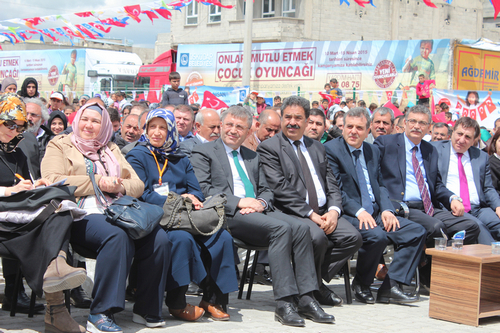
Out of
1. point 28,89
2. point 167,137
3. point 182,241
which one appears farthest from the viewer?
point 28,89

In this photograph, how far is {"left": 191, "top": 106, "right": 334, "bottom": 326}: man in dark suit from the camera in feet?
15.1

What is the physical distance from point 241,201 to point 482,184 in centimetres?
325

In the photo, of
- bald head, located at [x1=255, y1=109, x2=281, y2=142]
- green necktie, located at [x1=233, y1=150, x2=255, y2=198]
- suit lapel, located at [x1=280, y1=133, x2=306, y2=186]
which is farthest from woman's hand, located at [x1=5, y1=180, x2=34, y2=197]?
bald head, located at [x1=255, y1=109, x2=281, y2=142]

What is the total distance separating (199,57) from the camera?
Answer: 23.4 m

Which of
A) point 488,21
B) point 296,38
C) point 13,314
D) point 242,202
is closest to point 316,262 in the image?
point 242,202

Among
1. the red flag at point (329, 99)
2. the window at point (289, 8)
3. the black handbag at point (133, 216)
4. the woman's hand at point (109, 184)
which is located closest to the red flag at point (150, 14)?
the red flag at point (329, 99)

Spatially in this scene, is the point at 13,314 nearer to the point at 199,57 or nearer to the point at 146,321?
the point at 146,321

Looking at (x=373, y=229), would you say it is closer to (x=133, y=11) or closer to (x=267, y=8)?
(x=133, y=11)

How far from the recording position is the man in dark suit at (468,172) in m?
6.45

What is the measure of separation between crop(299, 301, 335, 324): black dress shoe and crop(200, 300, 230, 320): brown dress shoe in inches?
25.5

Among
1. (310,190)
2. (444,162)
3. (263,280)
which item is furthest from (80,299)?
(444,162)

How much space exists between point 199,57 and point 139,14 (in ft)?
18.4

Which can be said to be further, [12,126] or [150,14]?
[150,14]

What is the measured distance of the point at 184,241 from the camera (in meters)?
4.43
